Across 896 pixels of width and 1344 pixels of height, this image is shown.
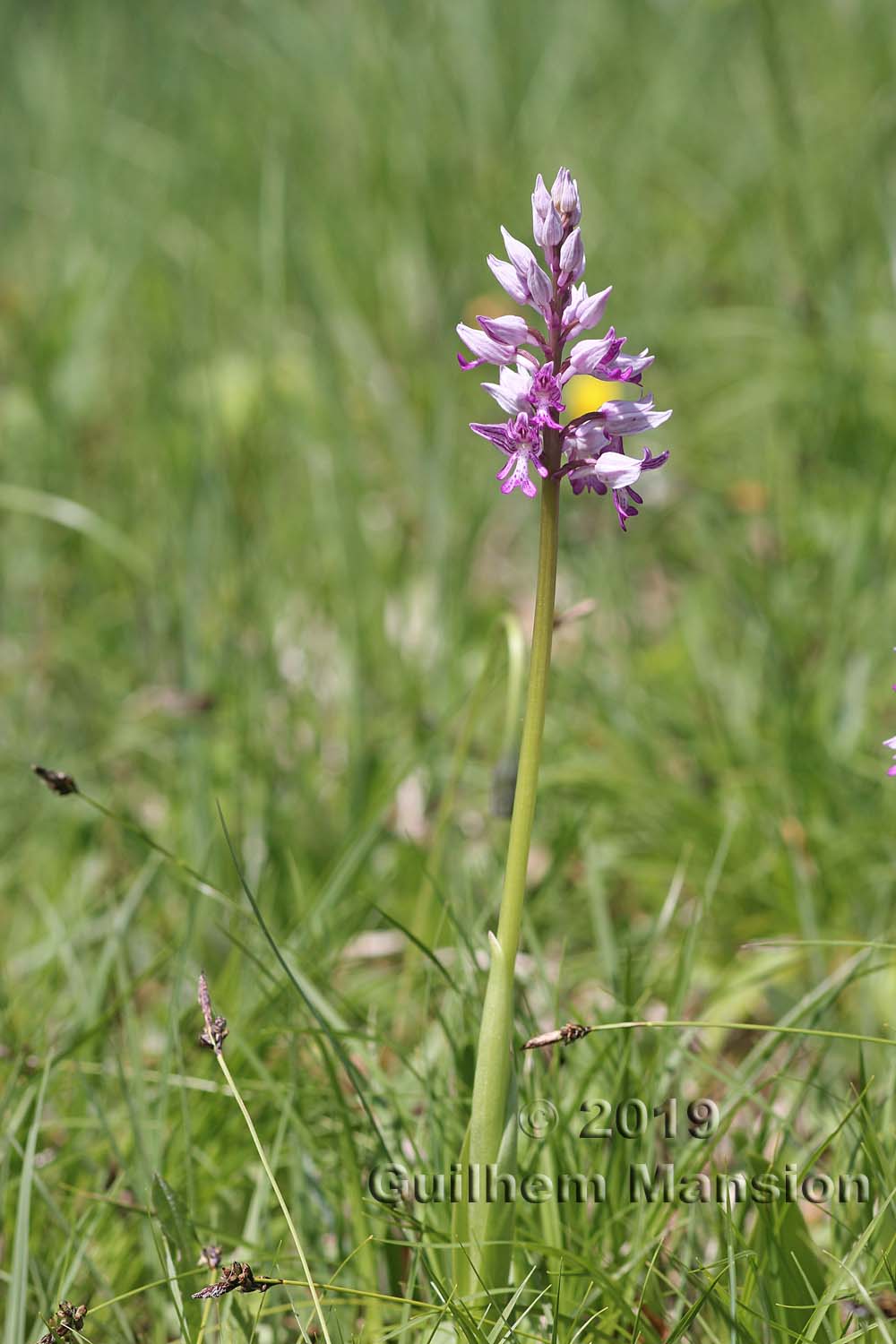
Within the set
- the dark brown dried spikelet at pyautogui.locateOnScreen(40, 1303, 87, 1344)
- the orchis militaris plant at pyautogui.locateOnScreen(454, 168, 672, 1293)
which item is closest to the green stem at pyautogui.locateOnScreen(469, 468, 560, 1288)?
the orchis militaris plant at pyautogui.locateOnScreen(454, 168, 672, 1293)

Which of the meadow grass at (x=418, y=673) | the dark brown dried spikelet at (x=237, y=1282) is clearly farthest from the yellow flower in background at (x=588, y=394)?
the dark brown dried spikelet at (x=237, y=1282)

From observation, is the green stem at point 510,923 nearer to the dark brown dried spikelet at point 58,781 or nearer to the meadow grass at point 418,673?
the meadow grass at point 418,673

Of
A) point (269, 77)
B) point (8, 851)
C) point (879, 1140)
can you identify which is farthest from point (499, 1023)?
point (269, 77)

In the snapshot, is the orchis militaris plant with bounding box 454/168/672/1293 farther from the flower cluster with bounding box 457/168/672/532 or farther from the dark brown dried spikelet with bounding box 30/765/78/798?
the dark brown dried spikelet with bounding box 30/765/78/798

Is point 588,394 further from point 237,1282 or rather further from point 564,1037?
point 237,1282

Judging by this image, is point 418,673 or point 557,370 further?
point 418,673

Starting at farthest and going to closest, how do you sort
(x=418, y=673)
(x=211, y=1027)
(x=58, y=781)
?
1. (x=418, y=673)
2. (x=58, y=781)
3. (x=211, y=1027)

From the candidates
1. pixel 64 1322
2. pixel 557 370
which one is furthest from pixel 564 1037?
pixel 557 370
